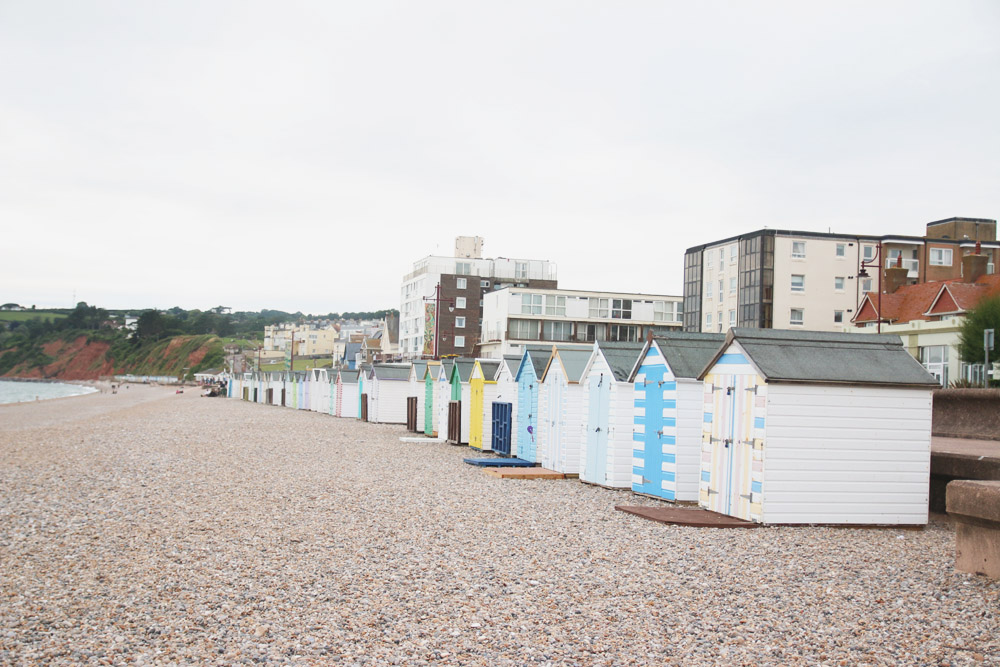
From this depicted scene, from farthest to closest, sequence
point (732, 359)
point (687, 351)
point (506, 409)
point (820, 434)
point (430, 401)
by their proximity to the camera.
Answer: point (430, 401) < point (506, 409) < point (687, 351) < point (732, 359) < point (820, 434)

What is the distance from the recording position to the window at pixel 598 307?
297 ft

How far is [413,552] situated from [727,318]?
72.6 m

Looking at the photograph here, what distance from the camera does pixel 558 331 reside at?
89.3m

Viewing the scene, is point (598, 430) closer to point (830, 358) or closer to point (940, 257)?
point (830, 358)

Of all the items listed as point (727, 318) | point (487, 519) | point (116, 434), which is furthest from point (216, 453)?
point (727, 318)

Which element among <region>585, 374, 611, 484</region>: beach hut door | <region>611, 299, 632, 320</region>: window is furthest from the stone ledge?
<region>611, 299, 632, 320</region>: window

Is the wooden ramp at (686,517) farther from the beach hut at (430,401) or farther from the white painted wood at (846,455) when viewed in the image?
the beach hut at (430,401)

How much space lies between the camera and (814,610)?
7684mm

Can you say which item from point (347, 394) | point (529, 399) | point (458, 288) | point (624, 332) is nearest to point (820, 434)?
point (529, 399)

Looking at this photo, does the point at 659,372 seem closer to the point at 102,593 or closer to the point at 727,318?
the point at 102,593

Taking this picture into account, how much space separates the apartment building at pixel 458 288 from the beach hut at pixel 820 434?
262ft

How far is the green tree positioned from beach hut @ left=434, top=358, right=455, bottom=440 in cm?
2473

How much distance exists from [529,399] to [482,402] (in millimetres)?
4123

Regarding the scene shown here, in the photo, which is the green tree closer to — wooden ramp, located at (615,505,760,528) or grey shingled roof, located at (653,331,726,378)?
grey shingled roof, located at (653,331,726,378)
